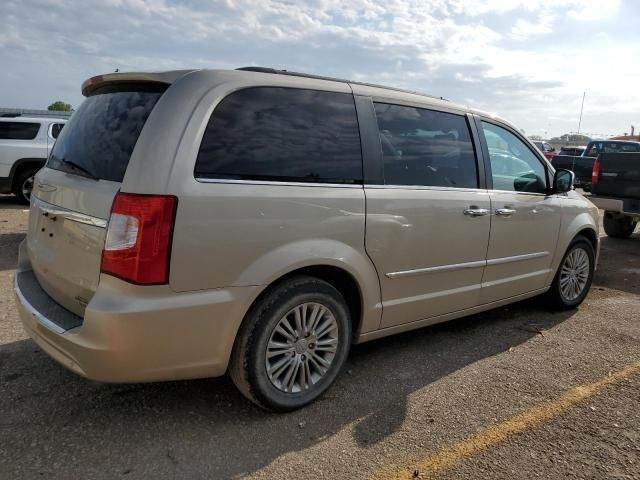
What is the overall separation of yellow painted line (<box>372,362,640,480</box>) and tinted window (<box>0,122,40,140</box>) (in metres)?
10.1

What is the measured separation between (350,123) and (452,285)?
54.9 inches

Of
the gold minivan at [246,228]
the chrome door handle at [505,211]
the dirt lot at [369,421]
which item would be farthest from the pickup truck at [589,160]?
the gold minivan at [246,228]

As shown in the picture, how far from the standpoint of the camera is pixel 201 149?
2.61 meters

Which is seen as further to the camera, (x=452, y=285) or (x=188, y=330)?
(x=452, y=285)

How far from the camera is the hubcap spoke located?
116 inches

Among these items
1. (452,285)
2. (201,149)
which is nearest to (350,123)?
(201,149)

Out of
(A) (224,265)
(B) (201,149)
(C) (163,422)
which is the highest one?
(B) (201,149)

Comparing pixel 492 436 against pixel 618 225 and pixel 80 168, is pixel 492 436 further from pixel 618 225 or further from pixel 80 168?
pixel 618 225

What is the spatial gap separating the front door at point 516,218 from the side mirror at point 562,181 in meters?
0.07

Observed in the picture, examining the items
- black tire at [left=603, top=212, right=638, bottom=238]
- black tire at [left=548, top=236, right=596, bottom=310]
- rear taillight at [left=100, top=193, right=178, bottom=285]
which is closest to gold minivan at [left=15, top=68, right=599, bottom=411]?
rear taillight at [left=100, top=193, right=178, bottom=285]

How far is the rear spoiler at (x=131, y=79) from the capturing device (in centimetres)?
274

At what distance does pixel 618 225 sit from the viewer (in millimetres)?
9656

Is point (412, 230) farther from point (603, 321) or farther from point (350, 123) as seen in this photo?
point (603, 321)

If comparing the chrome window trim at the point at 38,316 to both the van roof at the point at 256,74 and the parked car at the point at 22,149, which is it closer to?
the van roof at the point at 256,74
